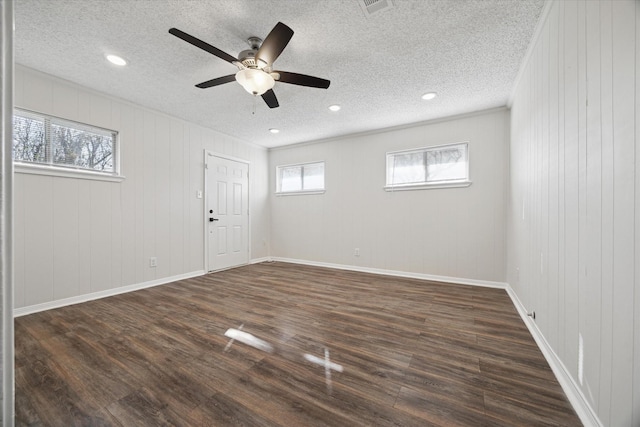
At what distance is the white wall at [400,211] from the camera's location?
3.59 m

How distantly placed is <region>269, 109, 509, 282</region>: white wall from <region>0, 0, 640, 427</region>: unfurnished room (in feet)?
0.11

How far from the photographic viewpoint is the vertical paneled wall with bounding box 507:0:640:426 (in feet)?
3.04

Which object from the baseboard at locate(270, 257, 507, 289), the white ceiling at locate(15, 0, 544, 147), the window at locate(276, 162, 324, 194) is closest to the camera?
the white ceiling at locate(15, 0, 544, 147)

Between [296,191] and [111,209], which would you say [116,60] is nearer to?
[111,209]

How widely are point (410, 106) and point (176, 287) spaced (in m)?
4.21

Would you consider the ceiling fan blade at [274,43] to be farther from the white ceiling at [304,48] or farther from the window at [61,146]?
the window at [61,146]

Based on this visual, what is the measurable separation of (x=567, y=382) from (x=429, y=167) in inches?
126

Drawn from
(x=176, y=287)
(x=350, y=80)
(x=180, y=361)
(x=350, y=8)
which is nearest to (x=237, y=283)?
(x=176, y=287)

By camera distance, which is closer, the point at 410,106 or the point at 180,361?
the point at 180,361

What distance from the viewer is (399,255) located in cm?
421

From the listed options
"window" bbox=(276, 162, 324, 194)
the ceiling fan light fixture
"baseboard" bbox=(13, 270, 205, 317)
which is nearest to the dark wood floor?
"baseboard" bbox=(13, 270, 205, 317)

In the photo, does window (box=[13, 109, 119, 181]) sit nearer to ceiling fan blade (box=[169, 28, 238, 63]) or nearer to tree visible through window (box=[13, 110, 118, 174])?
tree visible through window (box=[13, 110, 118, 174])

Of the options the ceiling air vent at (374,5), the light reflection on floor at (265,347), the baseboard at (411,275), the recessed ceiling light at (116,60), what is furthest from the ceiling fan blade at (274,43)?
the baseboard at (411,275)

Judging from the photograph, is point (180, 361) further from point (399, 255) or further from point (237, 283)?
point (399, 255)
